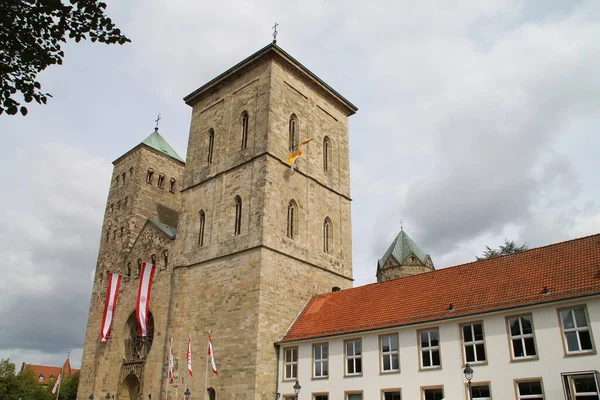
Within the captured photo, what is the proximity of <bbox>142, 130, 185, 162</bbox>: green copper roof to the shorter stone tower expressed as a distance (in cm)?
2354

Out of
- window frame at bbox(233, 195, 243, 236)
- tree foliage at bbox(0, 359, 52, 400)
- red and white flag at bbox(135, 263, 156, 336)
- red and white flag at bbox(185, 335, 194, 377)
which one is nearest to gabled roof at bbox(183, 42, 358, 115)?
window frame at bbox(233, 195, 243, 236)

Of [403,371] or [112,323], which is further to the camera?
[112,323]

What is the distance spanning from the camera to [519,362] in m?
16.3

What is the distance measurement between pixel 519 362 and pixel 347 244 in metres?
14.6

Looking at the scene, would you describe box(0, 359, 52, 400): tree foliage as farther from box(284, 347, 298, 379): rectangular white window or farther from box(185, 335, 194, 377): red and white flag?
box(284, 347, 298, 379): rectangular white window

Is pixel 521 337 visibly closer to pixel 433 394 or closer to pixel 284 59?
pixel 433 394

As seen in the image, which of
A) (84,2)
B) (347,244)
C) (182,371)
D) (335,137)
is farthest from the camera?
(335,137)

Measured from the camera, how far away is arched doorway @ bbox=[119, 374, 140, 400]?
1103 inches

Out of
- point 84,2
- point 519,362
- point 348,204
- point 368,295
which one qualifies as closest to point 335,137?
point 348,204

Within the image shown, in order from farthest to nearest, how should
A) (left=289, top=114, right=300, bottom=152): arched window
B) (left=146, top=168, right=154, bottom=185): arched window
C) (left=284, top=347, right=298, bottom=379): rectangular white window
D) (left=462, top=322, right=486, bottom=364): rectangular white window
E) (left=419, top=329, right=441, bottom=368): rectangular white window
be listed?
1. (left=146, top=168, right=154, bottom=185): arched window
2. (left=289, top=114, right=300, bottom=152): arched window
3. (left=284, top=347, right=298, bottom=379): rectangular white window
4. (left=419, top=329, right=441, bottom=368): rectangular white window
5. (left=462, top=322, right=486, bottom=364): rectangular white window

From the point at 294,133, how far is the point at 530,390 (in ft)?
59.0

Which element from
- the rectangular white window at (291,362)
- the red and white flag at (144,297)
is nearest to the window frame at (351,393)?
the rectangular white window at (291,362)

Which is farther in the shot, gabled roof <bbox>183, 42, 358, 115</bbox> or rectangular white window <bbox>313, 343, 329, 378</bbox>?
gabled roof <bbox>183, 42, 358, 115</bbox>

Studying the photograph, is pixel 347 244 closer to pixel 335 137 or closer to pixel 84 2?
pixel 335 137
